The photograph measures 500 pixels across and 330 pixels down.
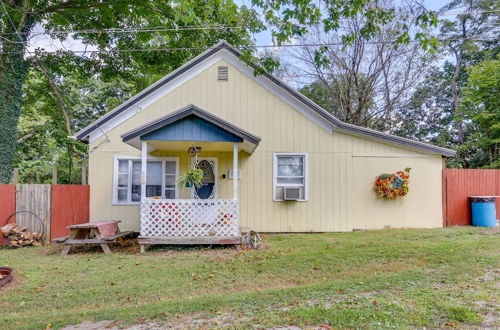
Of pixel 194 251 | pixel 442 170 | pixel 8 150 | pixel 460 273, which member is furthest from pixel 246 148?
pixel 8 150

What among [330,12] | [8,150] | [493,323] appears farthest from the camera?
[8,150]

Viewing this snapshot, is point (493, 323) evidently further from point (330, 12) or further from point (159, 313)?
point (330, 12)

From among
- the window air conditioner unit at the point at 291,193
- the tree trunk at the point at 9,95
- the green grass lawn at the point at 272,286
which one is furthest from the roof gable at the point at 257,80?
the tree trunk at the point at 9,95

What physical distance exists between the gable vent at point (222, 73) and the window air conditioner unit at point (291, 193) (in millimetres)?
3983

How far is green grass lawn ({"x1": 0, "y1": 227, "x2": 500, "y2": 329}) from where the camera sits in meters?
3.25

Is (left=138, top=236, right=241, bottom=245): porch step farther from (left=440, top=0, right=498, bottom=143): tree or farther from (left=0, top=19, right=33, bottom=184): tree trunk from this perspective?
(left=440, top=0, right=498, bottom=143): tree

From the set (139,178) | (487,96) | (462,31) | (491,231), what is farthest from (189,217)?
(462,31)

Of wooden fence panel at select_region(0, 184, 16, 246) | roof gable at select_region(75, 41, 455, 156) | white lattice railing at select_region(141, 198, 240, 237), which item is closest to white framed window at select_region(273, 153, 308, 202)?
roof gable at select_region(75, 41, 455, 156)

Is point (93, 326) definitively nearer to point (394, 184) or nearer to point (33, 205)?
point (33, 205)

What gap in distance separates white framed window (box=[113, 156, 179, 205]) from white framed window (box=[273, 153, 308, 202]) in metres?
3.05

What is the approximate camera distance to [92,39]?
13.6 m

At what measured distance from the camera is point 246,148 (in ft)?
27.8

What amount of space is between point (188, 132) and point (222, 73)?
3359 mm

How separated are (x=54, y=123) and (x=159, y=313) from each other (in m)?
17.7
